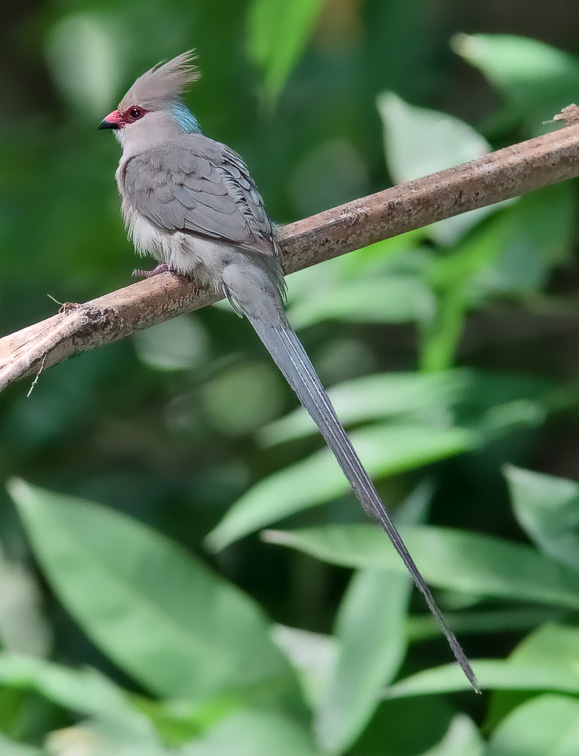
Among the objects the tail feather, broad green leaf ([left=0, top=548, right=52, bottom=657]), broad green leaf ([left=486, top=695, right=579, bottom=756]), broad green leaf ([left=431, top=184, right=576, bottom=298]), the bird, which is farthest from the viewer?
broad green leaf ([left=0, top=548, right=52, bottom=657])

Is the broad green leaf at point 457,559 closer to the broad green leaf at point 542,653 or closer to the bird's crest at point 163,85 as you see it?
the broad green leaf at point 542,653

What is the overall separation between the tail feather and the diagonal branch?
0.53 feet

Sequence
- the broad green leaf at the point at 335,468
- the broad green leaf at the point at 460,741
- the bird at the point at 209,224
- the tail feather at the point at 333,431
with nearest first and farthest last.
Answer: the tail feather at the point at 333,431 < the bird at the point at 209,224 < the broad green leaf at the point at 460,741 < the broad green leaf at the point at 335,468

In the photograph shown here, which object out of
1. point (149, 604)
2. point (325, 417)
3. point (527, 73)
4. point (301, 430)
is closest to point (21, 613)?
point (149, 604)

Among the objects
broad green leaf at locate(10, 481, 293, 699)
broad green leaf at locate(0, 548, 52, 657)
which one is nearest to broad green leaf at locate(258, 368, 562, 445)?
broad green leaf at locate(10, 481, 293, 699)

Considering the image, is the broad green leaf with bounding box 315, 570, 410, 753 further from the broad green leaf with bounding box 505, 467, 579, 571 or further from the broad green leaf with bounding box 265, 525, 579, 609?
the broad green leaf with bounding box 505, 467, 579, 571

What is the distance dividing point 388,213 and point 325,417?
0.49m

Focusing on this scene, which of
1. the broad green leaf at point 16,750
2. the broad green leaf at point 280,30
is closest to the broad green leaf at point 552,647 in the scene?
the broad green leaf at point 16,750

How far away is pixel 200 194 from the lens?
2.32 m

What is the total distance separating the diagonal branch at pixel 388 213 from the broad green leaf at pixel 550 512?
0.69m

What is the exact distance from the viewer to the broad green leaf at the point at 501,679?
2.04 meters

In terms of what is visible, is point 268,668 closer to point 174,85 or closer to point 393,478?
point 393,478

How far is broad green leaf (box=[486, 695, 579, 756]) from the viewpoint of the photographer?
1992mm

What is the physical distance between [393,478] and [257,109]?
1.60m
